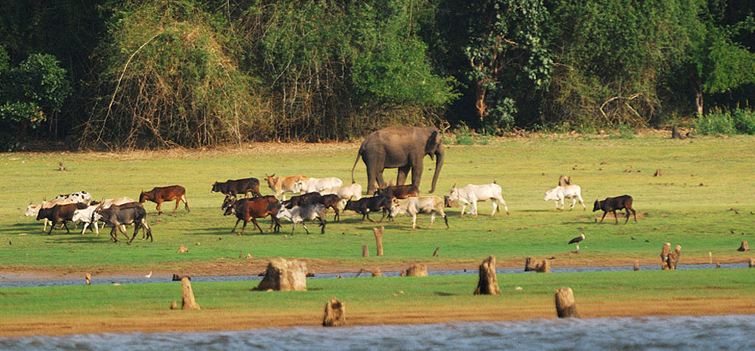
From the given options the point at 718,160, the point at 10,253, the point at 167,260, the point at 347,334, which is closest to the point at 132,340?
the point at 347,334

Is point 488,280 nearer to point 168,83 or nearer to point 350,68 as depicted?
point 168,83

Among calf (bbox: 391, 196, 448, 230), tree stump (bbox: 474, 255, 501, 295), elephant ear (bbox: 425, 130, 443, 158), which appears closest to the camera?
tree stump (bbox: 474, 255, 501, 295)

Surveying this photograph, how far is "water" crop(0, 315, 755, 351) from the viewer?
542 inches

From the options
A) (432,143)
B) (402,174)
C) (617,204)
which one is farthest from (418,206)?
(402,174)

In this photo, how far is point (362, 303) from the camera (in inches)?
599

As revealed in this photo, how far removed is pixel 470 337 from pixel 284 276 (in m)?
3.13

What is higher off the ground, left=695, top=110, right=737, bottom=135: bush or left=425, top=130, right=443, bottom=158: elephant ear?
left=695, top=110, right=737, bottom=135: bush

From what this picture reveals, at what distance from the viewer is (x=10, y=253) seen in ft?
75.2

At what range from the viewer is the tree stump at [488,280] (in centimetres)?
1516

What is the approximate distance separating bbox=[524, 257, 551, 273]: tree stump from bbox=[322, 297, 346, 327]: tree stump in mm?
5722

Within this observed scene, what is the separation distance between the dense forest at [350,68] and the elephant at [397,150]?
11917 mm

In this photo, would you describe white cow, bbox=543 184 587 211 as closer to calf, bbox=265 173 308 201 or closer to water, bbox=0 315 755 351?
calf, bbox=265 173 308 201

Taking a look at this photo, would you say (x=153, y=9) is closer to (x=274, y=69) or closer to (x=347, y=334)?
(x=274, y=69)

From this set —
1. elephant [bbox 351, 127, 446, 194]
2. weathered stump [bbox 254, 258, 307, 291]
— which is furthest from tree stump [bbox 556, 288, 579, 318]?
elephant [bbox 351, 127, 446, 194]
